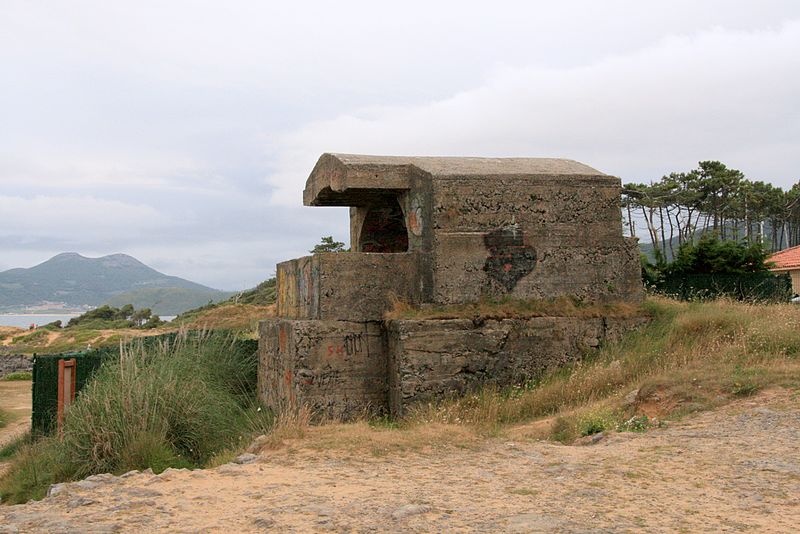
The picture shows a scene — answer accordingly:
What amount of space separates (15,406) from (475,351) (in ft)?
48.2

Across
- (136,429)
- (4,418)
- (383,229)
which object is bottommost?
(4,418)

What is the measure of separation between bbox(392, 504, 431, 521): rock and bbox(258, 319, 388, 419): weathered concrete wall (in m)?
4.44

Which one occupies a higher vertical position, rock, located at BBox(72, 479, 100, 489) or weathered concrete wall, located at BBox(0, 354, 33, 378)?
rock, located at BBox(72, 479, 100, 489)

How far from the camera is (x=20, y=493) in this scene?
7.66 m

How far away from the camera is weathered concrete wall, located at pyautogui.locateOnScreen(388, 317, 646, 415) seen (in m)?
8.46

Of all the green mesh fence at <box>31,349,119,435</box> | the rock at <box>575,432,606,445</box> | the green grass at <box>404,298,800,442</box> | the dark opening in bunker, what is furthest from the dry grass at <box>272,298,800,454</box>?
the green mesh fence at <box>31,349,119,435</box>

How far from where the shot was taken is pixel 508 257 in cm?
921

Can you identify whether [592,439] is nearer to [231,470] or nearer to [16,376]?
[231,470]

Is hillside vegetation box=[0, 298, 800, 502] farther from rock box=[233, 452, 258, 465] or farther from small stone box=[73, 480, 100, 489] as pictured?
small stone box=[73, 480, 100, 489]

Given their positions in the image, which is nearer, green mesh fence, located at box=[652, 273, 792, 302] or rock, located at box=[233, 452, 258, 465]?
rock, located at box=[233, 452, 258, 465]

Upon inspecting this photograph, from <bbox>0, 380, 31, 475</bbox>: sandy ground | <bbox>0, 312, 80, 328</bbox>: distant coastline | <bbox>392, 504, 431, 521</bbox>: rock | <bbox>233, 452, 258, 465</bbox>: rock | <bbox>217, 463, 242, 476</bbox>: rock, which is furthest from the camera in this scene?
<bbox>0, 312, 80, 328</bbox>: distant coastline

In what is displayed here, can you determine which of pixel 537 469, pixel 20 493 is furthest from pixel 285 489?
pixel 20 493

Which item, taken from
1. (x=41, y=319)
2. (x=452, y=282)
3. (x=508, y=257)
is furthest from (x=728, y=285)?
(x=41, y=319)

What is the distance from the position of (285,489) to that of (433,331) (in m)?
3.96
